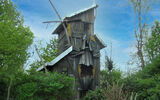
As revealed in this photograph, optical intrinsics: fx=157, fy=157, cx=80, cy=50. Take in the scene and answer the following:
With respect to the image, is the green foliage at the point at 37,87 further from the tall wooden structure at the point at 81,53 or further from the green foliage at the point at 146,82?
the tall wooden structure at the point at 81,53

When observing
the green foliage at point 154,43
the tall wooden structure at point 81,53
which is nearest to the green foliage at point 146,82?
the tall wooden structure at point 81,53

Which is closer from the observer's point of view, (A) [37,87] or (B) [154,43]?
(A) [37,87]

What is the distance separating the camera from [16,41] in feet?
24.5

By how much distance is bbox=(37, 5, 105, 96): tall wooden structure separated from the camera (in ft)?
49.6

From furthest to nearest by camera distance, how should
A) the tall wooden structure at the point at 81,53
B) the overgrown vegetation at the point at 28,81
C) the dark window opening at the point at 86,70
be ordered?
the dark window opening at the point at 86,70 → the tall wooden structure at the point at 81,53 → the overgrown vegetation at the point at 28,81

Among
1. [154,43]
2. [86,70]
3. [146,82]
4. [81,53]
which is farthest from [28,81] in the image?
[154,43]

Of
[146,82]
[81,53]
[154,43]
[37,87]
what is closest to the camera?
[146,82]

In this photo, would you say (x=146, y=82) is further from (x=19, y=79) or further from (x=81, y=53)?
(x=81, y=53)

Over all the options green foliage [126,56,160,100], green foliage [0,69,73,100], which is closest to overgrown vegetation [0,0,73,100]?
green foliage [0,69,73,100]

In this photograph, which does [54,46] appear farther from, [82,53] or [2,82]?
[2,82]

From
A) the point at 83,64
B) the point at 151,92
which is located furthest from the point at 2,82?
the point at 83,64

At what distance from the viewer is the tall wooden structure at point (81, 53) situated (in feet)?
49.6

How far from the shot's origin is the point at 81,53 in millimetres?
15734

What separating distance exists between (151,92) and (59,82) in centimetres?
465
